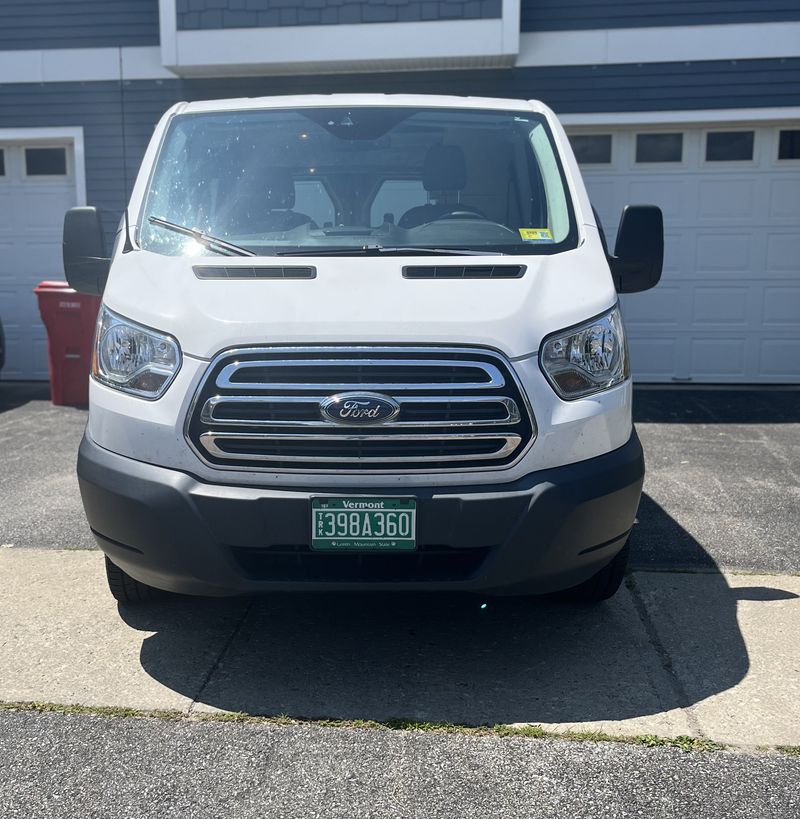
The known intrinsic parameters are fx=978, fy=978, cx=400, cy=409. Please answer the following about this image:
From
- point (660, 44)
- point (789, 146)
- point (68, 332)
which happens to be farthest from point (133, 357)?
point (789, 146)

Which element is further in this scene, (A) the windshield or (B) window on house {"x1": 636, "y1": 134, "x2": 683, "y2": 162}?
(B) window on house {"x1": 636, "y1": 134, "x2": 683, "y2": 162}

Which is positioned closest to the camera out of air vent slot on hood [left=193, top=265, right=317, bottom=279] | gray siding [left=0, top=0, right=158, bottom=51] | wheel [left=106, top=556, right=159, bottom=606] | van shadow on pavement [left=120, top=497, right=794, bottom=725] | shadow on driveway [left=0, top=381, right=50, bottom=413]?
van shadow on pavement [left=120, top=497, right=794, bottom=725]

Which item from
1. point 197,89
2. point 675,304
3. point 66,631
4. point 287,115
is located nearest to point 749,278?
point 675,304

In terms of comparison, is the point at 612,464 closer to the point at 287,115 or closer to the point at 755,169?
Result: the point at 287,115

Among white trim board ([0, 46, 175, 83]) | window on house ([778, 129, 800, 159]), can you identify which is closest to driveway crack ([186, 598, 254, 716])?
white trim board ([0, 46, 175, 83])

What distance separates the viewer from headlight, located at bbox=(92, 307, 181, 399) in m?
3.21

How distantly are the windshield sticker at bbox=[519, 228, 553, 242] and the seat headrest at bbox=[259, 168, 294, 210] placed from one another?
96 centimetres

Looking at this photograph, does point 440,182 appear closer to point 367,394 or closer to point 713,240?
point 367,394

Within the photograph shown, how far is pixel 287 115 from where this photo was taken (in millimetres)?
4406

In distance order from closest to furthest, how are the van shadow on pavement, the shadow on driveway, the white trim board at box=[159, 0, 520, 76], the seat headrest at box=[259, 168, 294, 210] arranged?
the van shadow on pavement → the seat headrest at box=[259, 168, 294, 210] → the white trim board at box=[159, 0, 520, 76] → the shadow on driveway

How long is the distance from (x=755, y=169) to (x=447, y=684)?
798 cm

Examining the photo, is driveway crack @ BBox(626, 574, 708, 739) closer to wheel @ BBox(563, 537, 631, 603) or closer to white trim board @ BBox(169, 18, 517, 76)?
wheel @ BBox(563, 537, 631, 603)

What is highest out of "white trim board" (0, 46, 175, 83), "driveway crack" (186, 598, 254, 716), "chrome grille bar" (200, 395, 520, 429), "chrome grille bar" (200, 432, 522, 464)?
"white trim board" (0, 46, 175, 83)

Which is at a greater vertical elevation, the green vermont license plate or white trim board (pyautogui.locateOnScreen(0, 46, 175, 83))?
white trim board (pyautogui.locateOnScreen(0, 46, 175, 83))
